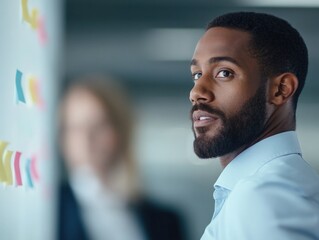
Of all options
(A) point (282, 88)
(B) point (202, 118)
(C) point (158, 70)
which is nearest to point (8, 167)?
(B) point (202, 118)

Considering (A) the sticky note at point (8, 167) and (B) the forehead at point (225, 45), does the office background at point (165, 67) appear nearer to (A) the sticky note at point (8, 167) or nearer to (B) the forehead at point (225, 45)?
(B) the forehead at point (225, 45)

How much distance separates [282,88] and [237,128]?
0.27 ft

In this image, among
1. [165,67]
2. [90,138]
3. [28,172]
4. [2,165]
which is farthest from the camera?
[165,67]

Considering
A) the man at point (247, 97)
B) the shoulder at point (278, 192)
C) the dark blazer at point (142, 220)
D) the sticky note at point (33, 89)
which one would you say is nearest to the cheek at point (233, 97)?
the man at point (247, 97)

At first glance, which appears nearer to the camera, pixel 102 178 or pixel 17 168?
pixel 17 168

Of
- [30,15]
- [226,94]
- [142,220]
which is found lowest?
[142,220]

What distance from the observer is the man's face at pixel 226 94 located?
32.3 inches

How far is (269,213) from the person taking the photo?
70 cm

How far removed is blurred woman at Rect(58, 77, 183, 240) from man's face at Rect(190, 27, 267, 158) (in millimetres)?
293

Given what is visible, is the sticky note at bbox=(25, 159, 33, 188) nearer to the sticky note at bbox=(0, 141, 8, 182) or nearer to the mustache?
the sticky note at bbox=(0, 141, 8, 182)

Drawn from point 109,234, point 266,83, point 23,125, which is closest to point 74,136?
point 109,234

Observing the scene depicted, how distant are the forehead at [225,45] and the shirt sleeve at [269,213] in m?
0.18

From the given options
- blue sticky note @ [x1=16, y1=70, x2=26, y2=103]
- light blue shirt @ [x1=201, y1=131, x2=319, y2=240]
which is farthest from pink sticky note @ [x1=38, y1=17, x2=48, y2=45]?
light blue shirt @ [x1=201, y1=131, x2=319, y2=240]

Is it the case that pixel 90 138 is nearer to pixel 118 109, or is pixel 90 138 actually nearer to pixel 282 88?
pixel 118 109
